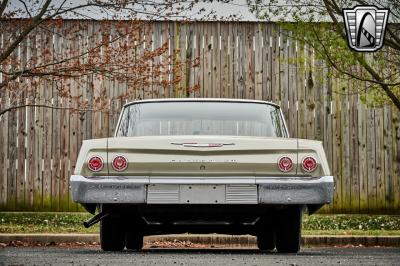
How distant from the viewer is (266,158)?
335 inches

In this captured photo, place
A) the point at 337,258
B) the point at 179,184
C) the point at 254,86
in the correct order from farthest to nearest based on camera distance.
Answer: the point at 254,86, the point at 337,258, the point at 179,184

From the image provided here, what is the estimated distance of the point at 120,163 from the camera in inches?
335

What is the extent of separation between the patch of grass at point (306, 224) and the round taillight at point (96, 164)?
5.21 m

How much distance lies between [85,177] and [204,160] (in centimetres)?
109

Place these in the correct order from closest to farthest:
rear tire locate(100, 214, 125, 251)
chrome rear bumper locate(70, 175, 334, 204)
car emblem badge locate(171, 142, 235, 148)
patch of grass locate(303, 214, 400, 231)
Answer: chrome rear bumper locate(70, 175, 334, 204)
car emblem badge locate(171, 142, 235, 148)
rear tire locate(100, 214, 125, 251)
patch of grass locate(303, 214, 400, 231)

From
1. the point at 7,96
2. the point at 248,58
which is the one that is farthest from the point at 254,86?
the point at 7,96

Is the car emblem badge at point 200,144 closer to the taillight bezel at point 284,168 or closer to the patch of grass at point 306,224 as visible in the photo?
the taillight bezel at point 284,168

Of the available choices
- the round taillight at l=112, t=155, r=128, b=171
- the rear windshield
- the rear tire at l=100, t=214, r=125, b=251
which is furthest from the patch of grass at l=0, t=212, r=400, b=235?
the round taillight at l=112, t=155, r=128, b=171

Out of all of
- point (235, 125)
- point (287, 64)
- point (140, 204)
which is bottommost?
point (140, 204)

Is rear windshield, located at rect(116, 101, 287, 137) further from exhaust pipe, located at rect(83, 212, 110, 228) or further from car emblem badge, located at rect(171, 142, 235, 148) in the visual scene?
exhaust pipe, located at rect(83, 212, 110, 228)

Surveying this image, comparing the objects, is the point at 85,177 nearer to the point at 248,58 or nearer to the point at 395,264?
the point at 395,264

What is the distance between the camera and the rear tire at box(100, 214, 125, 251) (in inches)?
363

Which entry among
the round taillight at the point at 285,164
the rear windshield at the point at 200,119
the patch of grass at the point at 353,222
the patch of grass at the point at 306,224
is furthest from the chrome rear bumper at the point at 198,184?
the patch of grass at the point at 353,222

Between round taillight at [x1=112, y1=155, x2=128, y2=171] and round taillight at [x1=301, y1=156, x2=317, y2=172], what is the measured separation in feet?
5.31
